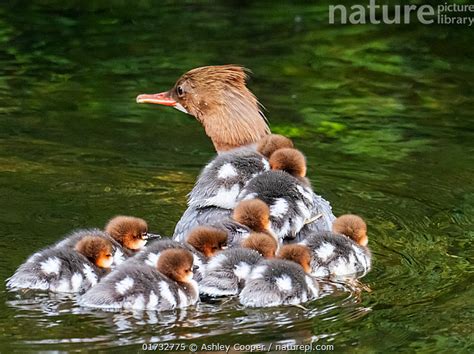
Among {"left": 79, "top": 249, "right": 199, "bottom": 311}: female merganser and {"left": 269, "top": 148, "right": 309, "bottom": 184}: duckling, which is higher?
{"left": 269, "top": 148, "right": 309, "bottom": 184}: duckling

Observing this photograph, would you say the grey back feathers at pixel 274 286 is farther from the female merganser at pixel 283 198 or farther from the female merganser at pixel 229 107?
the female merganser at pixel 229 107

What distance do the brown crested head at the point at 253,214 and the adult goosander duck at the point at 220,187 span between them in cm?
30

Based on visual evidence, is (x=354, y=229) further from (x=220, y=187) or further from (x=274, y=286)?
(x=274, y=286)

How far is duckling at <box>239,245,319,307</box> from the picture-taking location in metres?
7.62

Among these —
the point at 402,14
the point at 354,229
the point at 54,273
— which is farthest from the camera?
the point at 402,14

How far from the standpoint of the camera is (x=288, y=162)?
880 cm

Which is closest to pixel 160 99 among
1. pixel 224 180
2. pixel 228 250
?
pixel 224 180

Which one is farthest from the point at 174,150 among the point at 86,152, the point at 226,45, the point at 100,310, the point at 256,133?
the point at 100,310

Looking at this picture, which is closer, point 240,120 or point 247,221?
point 247,221

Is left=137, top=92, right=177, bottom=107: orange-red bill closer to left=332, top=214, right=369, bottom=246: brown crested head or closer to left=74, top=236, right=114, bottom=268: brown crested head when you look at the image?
left=332, top=214, right=369, bottom=246: brown crested head

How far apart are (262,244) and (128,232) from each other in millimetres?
947

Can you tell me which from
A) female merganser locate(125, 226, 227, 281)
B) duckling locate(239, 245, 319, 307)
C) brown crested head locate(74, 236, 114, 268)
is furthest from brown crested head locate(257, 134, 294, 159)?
brown crested head locate(74, 236, 114, 268)

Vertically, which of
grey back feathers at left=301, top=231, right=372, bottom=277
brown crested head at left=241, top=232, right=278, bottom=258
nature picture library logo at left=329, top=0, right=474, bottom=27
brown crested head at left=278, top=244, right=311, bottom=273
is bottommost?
grey back feathers at left=301, top=231, right=372, bottom=277

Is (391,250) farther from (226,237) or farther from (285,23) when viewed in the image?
(285,23)
